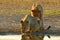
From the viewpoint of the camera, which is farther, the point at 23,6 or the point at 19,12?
the point at 23,6

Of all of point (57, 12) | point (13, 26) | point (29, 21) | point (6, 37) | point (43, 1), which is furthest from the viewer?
point (43, 1)

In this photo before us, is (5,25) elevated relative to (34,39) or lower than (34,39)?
lower

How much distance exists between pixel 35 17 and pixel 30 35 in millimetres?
317

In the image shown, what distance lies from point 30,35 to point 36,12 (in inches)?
16.0

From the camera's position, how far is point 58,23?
1207cm

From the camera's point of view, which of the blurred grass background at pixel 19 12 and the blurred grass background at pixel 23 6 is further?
the blurred grass background at pixel 23 6

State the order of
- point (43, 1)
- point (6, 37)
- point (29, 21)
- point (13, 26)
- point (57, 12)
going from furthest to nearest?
point (43, 1), point (57, 12), point (13, 26), point (6, 37), point (29, 21)

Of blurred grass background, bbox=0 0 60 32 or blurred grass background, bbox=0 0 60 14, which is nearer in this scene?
blurred grass background, bbox=0 0 60 32

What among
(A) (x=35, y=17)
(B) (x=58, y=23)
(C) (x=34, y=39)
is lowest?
(B) (x=58, y=23)

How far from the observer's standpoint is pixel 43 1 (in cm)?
1571

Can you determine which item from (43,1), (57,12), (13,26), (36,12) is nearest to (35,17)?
(36,12)

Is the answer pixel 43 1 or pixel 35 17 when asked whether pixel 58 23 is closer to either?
pixel 43 1

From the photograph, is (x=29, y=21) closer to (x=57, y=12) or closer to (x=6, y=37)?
(x=6, y=37)

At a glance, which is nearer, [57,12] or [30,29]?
[30,29]
